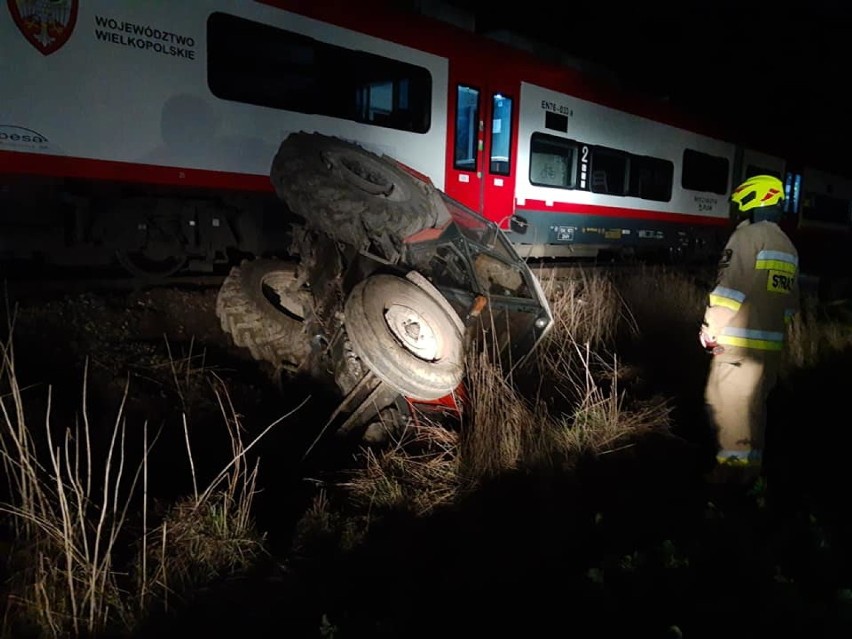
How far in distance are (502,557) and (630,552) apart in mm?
482

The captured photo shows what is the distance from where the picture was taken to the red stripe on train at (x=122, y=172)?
15.5 ft

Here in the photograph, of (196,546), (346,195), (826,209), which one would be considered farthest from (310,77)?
(826,209)

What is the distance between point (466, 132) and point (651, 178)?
4.72 metres

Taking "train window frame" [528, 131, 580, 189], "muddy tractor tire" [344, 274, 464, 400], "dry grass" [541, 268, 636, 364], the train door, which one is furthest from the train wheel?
"train window frame" [528, 131, 580, 189]

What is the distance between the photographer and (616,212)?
10.6 meters

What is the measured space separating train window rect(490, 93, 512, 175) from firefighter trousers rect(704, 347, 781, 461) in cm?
542

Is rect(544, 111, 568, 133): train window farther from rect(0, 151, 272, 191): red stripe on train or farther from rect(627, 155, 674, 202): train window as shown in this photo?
rect(0, 151, 272, 191): red stripe on train

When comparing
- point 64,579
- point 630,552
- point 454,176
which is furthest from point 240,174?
point 630,552

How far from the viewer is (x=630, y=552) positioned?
8.16 ft

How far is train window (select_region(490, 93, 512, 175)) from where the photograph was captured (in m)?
8.38

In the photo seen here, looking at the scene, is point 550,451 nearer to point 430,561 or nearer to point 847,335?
point 430,561

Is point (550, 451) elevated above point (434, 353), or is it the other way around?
point (434, 353)

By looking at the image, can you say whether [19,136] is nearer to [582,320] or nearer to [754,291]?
[582,320]

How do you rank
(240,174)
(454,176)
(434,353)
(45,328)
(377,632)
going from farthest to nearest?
(454,176), (240,174), (45,328), (434,353), (377,632)
